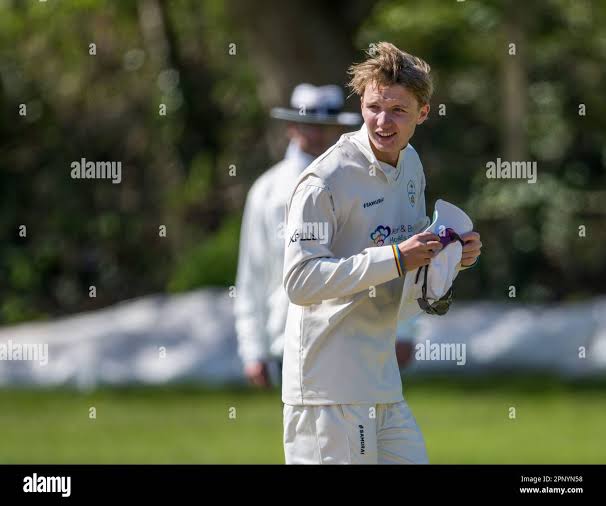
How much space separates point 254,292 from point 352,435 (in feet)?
7.80

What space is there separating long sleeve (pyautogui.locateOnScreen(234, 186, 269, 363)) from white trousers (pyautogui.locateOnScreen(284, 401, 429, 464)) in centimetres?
206

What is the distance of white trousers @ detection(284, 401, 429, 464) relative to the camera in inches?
184

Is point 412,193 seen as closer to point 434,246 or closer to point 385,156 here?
point 385,156

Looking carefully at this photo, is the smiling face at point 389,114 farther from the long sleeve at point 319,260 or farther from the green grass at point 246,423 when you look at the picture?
the green grass at point 246,423

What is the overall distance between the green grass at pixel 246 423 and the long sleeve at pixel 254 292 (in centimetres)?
296

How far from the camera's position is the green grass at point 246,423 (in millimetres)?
10258

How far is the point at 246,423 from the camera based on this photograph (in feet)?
38.5

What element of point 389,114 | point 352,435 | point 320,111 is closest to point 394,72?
point 389,114

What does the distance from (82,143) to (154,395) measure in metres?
7.42
